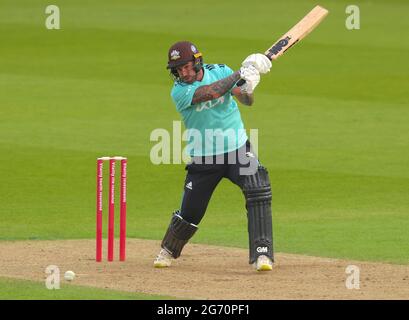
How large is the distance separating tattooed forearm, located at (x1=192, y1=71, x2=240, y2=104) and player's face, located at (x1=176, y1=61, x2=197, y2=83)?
0.70ft

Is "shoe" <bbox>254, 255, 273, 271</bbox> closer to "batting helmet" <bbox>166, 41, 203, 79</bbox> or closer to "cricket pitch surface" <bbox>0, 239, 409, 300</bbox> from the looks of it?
"cricket pitch surface" <bbox>0, 239, 409, 300</bbox>

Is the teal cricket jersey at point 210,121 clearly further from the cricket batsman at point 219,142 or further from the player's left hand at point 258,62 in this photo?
the player's left hand at point 258,62

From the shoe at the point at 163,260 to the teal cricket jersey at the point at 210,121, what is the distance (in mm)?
905

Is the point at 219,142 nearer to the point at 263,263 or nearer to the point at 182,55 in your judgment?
the point at 182,55

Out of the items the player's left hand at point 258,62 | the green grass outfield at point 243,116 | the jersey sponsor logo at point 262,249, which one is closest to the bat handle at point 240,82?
the player's left hand at point 258,62

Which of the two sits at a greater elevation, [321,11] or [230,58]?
[230,58]

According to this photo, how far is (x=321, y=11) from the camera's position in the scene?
11.6 meters

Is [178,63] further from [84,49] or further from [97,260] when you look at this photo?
[84,49]

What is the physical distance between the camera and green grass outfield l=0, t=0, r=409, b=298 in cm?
1388

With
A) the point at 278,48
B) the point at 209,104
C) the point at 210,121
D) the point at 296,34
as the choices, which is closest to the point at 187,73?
the point at 209,104

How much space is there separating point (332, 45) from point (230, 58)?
258 centimetres

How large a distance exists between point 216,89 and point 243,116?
9216mm

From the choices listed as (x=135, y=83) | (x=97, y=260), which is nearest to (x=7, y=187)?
(x=97, y=260)

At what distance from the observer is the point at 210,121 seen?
36.8 ft
